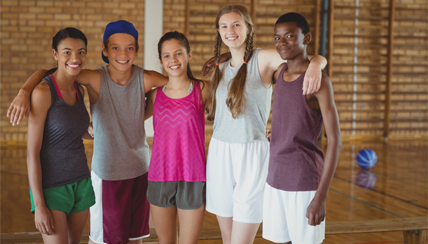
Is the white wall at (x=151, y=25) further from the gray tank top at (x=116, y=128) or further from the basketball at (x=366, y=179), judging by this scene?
the gray tank top at (x=116, y=128)

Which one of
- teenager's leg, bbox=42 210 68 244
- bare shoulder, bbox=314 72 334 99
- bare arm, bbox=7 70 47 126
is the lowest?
teenager's leg, bbox=42 210 68 244

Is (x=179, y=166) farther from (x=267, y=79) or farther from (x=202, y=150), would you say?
(x=267, y=79)

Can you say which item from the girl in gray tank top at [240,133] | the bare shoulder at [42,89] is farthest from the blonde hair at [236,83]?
the bare shoulder at [42,89]

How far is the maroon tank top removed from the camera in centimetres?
166

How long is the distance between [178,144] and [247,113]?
1.19ft

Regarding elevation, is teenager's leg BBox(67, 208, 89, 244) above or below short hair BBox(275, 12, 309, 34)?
below

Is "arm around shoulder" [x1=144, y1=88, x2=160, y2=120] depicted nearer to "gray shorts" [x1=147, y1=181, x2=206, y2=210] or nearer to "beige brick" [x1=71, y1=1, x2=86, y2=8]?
"gray shorts" [x1=147, y1=181, x2=206, y2=210]

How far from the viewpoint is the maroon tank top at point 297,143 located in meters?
1.66

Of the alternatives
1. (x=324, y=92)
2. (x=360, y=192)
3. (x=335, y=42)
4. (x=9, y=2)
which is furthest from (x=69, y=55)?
(x=335, y=42)

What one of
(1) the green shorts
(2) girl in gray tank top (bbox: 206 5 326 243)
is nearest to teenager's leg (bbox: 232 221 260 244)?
(2) girl in gray tank top (bbox: 206 5 326 243)

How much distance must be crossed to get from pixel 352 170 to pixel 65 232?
4.42 meters

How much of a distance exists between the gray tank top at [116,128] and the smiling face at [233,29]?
531 mm

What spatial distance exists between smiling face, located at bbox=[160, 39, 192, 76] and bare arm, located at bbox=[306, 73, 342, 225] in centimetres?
72

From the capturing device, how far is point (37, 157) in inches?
68.1
